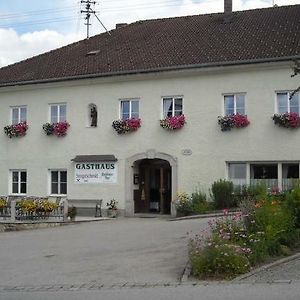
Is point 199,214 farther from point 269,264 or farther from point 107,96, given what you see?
point 269,264

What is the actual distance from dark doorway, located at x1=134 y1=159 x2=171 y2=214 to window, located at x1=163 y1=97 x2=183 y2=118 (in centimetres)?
229

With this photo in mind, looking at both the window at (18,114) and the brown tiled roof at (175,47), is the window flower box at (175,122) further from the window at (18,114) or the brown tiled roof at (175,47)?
the window at (18,114)

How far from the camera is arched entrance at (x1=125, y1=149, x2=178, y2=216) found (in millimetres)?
25578

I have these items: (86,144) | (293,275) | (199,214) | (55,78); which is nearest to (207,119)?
(199,214)

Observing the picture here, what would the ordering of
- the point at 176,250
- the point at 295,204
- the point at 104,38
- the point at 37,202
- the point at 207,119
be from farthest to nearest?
the point at 104,38 < the point at 207,119 < the point at 37,202 < the point at 176,250 < the point at 295,204

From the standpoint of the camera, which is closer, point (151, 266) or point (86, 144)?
point (151, 266)

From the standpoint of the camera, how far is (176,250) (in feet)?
44.7

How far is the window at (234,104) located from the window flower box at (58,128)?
7468mm

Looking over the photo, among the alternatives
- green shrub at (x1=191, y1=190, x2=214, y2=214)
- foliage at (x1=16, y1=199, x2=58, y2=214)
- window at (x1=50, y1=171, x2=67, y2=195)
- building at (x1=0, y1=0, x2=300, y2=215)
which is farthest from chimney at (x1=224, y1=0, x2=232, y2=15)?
foliage at (x1=16, y1=199, x2=58, y2=214)

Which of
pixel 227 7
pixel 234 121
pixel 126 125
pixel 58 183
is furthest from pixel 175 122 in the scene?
pixel 227 7

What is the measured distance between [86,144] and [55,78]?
3.40 metres

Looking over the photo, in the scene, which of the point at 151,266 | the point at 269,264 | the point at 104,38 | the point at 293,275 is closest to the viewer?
the point at 293,275

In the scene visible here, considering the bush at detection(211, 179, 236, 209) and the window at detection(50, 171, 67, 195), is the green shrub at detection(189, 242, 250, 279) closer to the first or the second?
the bush at detection(211, 179, 236, 209)

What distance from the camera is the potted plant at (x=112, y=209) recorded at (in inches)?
1000
